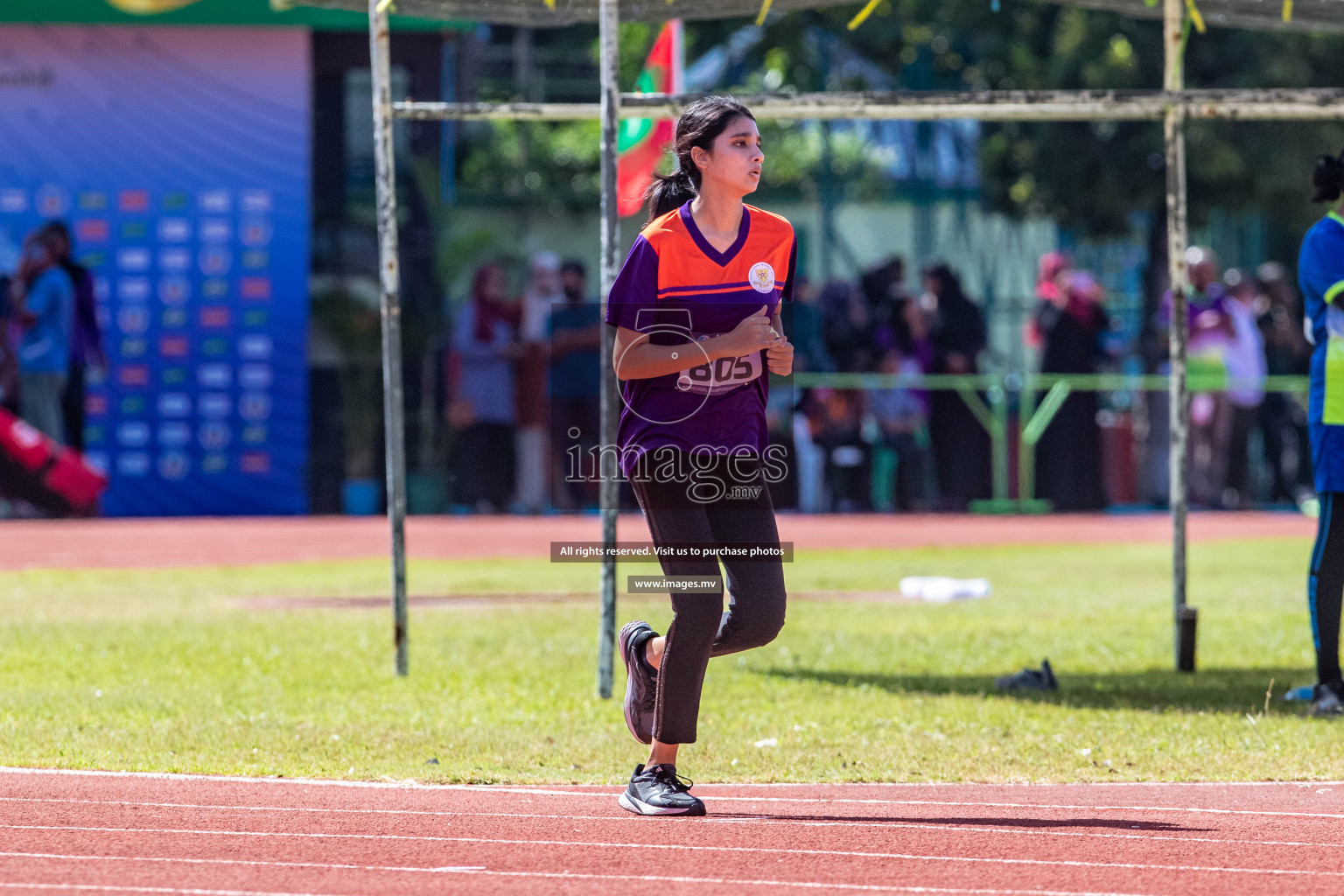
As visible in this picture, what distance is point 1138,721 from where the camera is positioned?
331 inches

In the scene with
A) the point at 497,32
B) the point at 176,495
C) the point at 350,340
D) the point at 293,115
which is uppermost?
the point at 497,32

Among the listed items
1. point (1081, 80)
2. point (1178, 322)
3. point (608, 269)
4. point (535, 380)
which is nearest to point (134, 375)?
point (535, 380)

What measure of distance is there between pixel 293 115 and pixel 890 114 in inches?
600

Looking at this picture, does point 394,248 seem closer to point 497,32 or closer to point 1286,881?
point 1286,881

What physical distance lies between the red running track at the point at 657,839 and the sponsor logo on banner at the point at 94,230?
56.0ft

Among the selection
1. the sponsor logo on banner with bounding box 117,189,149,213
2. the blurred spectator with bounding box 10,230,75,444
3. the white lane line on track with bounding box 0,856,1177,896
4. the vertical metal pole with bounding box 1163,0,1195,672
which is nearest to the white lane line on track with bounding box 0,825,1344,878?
the white lane line on track with bounding box 0,856,1177,896

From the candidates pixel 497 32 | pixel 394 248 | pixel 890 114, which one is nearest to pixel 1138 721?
pixel 890 114

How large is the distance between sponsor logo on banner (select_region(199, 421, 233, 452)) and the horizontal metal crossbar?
1459cm

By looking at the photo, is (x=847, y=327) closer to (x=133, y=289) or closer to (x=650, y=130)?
(x=133, y=289)

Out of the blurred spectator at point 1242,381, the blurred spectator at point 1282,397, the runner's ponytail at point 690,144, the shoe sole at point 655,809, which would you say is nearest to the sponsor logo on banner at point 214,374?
Answer: the blurred spectator at point 1242,381

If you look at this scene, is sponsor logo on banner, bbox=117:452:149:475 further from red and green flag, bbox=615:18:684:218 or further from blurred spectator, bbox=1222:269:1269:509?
blurred spectator, bbox=1222:269:1269:509

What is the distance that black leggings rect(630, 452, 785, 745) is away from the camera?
6.15 m

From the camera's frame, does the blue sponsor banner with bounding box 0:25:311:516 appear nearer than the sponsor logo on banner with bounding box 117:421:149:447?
Yes

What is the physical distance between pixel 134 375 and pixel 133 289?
3.34ft
